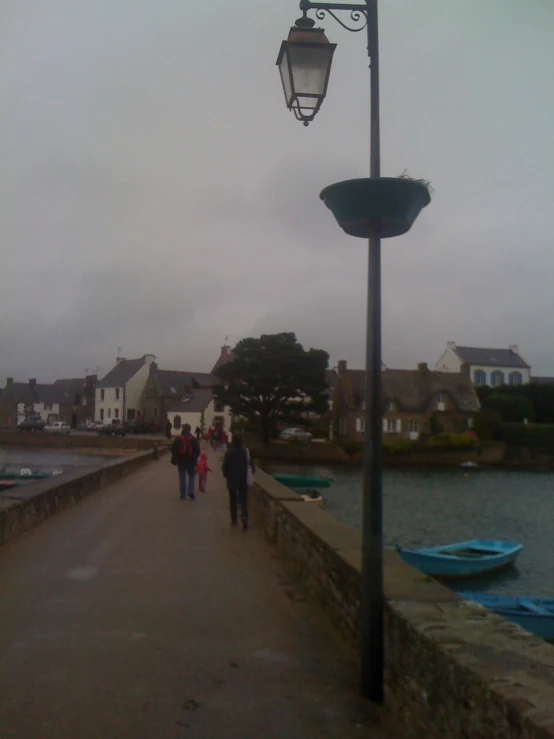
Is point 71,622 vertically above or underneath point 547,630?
above

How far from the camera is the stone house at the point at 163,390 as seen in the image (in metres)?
94.5

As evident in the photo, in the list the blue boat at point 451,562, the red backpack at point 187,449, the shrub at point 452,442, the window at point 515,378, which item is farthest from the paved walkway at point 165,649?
the window at point 515,378

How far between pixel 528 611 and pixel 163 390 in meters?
83.1

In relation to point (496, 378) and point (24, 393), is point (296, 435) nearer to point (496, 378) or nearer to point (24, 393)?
point (496, 378)

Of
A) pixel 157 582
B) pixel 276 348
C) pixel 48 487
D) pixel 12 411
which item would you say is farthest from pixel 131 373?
pixel 157 582

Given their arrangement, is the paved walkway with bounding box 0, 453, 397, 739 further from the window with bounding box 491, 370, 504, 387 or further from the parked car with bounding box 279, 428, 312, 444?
the window with bounding box 491, 370, 504, 387

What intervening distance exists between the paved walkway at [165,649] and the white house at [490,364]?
94.4 m

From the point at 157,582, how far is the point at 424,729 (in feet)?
16.6

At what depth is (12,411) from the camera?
355 ft

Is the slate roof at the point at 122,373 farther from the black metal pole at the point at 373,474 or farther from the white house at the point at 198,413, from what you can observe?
the black metal pole at the point at 373,474

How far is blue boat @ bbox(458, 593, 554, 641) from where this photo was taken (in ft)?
46.7

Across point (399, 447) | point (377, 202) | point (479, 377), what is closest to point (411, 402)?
point (399, 447)

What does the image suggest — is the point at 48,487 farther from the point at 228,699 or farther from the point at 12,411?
the point at 12,411

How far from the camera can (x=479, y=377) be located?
10125 cm
